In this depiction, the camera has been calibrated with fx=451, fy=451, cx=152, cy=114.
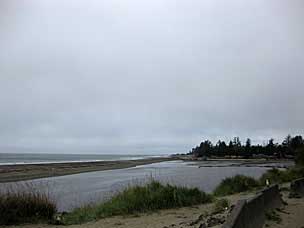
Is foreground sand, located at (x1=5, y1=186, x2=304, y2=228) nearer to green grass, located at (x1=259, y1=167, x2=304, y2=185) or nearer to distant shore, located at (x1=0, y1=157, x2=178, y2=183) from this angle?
green grass, located at (x1=259, y1=167, x2=304, y2=185)

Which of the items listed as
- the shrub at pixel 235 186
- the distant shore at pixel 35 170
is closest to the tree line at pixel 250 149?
the distant shore at pixel 35 170

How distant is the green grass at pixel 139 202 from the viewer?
43.4ft

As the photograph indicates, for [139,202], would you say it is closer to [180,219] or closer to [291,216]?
[180,219]

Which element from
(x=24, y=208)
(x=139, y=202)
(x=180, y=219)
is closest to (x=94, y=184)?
(x=139, y=202)

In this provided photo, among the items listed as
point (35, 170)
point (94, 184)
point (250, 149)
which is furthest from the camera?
point (250, 149)

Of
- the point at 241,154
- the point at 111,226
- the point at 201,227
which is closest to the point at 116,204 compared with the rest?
the point at 111,226

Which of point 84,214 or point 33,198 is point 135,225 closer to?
point 84,214

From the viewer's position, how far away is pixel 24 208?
12.9m

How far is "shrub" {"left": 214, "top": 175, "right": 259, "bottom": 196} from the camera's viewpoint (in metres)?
21.3

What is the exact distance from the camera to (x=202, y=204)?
15.1m

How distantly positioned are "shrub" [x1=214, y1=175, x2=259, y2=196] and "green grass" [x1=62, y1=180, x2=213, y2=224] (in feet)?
19.1

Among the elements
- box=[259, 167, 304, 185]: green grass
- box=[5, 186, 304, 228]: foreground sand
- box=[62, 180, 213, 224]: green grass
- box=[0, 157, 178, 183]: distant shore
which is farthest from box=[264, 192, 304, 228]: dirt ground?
box=[0, 157, 178, 183]: distant shore

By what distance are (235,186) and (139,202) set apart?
935cm

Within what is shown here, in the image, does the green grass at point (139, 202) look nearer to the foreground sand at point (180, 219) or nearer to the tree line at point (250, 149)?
the foreground sand at point (180, 219)
